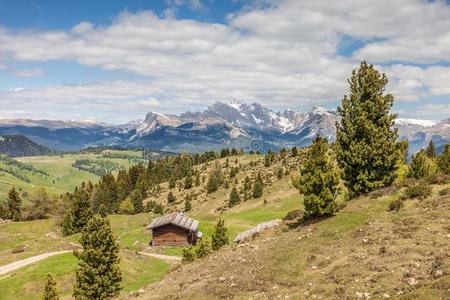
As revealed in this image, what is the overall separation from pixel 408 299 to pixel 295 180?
2391 cm

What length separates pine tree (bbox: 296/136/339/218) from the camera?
39750mm

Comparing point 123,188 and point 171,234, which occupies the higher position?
point 171,234

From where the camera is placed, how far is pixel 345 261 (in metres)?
27.7

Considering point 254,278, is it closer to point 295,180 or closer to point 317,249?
point 317,249

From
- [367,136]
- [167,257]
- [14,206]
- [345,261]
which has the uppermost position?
[367,136]

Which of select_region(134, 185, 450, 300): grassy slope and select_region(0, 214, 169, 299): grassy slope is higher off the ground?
select_region(134, 185, 450, 300): grassy slope

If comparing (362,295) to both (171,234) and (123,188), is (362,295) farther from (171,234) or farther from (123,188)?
(123,188)

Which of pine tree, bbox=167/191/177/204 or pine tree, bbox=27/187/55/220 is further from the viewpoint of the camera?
pine tree, bbox=167/191/177/204

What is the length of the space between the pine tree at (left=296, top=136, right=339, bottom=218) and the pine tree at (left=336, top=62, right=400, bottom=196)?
416 centimetres

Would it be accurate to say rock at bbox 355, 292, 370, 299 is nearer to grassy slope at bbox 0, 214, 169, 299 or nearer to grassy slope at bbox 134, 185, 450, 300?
grassy slope at bbox 134, 185, 450, 300

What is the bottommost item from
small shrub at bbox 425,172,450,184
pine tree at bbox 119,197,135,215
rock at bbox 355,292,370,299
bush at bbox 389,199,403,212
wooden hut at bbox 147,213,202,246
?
pine tree at bbox 119,197,135,215

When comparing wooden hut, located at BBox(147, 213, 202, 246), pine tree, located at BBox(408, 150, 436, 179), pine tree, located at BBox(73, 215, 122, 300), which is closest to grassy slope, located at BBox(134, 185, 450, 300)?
pine tree, located at BBox(73, 215, 122, 300)

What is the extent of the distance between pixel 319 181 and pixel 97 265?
886 inches

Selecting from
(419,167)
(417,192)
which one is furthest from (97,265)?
(419,167)
